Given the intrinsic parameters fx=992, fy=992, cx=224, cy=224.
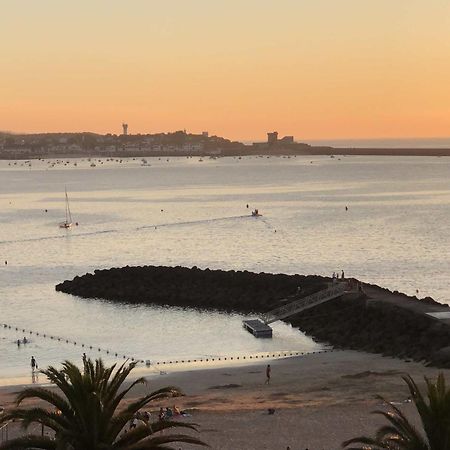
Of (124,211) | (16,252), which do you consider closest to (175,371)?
(16,252)

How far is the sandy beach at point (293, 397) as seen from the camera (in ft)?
69.5

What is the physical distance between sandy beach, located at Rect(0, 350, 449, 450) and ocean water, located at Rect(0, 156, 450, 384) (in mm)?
4537

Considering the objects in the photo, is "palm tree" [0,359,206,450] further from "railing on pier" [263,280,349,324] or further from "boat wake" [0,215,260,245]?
"boat wake" [0,215,260,245]

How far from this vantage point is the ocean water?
3778 cm

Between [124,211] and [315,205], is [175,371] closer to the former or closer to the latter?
[124,211]

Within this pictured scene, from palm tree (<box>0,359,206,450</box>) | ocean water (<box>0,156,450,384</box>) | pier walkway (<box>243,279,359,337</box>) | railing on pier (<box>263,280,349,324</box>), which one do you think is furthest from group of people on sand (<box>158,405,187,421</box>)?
railing on pier (<box>263,280,349,324</box>)

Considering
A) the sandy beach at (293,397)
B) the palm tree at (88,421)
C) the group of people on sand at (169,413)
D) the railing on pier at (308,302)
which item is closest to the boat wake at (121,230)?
the railing on pier at (308,302)

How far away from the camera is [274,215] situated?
355 feet

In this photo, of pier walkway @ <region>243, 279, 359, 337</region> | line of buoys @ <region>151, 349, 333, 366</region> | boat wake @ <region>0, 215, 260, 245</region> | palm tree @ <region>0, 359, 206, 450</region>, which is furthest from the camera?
boat wake @ <region>0, 215, 260, 245</region>

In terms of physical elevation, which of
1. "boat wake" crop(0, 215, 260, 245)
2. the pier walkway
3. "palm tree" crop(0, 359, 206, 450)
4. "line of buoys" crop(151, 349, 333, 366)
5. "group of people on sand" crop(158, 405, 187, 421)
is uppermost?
"palm tree" crop(0, 359, 206, 450)

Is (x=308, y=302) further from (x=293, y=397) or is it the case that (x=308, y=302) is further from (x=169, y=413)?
(x=169, y=413)

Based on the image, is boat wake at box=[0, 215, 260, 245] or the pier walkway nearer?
the pier walkway

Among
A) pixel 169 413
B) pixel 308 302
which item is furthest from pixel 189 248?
pixel 169 413

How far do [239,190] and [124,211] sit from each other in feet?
156
